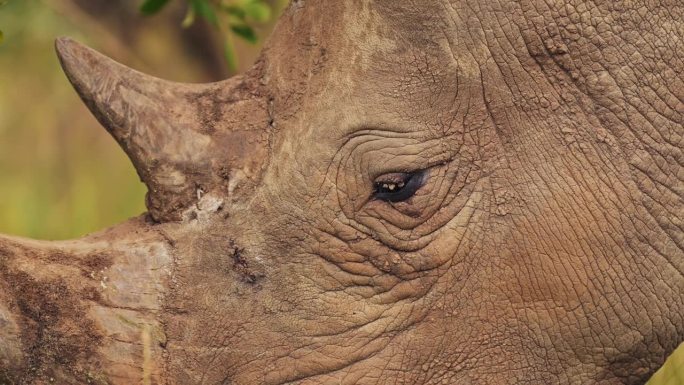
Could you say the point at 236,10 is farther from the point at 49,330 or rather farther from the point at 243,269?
the point at 49,330

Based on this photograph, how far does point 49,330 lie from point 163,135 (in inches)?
28.7

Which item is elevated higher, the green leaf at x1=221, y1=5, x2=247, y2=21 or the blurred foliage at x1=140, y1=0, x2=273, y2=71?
the green leaf at x1=221, y1=5, x2=247, y2=21

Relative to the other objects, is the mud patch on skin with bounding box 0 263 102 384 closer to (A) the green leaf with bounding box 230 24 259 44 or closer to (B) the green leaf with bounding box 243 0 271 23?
(A) the green leaf with bounding box 230 24 259 44

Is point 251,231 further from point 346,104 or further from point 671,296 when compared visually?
point 671,296

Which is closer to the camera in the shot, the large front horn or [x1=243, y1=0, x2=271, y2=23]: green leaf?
the large front horn

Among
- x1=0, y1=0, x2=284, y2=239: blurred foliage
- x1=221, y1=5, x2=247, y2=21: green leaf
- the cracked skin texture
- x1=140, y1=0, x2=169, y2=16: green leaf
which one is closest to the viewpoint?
the cracked skin texture

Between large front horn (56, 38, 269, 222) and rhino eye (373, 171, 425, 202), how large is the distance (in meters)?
0.40

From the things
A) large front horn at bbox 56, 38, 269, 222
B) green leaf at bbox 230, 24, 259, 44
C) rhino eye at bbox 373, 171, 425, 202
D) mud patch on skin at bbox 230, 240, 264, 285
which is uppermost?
green leaf at bbox 230, 24, 259, 44

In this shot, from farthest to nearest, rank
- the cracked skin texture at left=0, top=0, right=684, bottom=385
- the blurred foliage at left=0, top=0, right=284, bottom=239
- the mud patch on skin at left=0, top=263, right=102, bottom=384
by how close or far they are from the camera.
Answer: the blurred foliage at left=0, top=0, right=284, bottom=239 → the cracked skin texture at left=0, top=0, right=684, bottom=385 → the mud patch on skin at left=0, top=263, right=102, bottom=384

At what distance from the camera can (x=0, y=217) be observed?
7961 millimetres

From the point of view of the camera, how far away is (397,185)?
403cm

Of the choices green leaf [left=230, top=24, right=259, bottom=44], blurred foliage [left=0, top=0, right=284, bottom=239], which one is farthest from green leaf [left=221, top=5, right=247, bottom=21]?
blurred foliage [left=0, top=0, right=284, bottom=239]

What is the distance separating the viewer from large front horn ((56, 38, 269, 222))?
4051mm

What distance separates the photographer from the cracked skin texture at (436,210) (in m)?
3.98
